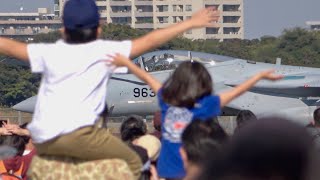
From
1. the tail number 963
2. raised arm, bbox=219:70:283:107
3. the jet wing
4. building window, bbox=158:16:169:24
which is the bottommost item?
building window, bbox=158:16:169:24

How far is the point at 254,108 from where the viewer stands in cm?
3056

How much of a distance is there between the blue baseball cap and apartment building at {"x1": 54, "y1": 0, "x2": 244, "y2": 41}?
17618 centimetres

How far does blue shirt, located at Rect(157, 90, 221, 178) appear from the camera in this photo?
4742 millimetres

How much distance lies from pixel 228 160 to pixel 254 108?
94.9 ft

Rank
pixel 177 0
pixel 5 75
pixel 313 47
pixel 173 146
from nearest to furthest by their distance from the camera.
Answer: pixel 173 146 → pixel 5 75 → pixel 313 47 → pixel 177 0

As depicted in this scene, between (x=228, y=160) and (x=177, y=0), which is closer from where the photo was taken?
(x=228, y=160)

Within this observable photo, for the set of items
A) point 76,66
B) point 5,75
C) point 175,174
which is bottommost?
point 5,75

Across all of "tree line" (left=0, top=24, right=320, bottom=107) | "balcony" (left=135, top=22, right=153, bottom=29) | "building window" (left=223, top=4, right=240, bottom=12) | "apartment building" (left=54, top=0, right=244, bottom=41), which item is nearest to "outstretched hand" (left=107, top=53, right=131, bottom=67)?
"tree line" (left=0, top=24, right=320, bottom=107)

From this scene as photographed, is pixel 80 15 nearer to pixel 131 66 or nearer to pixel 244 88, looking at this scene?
pixel 131 66

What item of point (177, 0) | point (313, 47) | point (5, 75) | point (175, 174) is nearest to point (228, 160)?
point (175, 174)

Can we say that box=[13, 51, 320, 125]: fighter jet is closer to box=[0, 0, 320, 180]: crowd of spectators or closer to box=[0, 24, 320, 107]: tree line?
box=[0, 0, 320, 180]: crowd of spectators

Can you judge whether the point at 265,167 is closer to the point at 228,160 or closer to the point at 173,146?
the point at 228,160

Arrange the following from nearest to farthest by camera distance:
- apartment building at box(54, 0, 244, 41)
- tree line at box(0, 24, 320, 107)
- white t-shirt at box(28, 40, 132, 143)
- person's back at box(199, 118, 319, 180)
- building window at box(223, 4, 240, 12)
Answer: person's back at box(199, 118, 319, 180) → white t-shirt at box(28, 40, 132, 143) → tree line at box(0, 24, 320, 107) → apartment building at box(54, 0, 244, 41) → building window at box(223, 4, 240, 12)

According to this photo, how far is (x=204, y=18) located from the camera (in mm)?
4926
